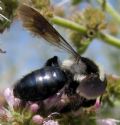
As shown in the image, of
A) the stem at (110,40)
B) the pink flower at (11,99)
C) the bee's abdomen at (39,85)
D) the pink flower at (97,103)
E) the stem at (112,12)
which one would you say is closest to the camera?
the bee's abdomen at (39,85)

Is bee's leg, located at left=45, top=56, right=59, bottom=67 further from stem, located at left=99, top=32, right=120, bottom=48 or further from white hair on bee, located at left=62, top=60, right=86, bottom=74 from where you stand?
stem, located at left=99, top=32, right=120, bottom=48

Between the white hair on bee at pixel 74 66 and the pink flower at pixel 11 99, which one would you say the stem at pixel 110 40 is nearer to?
the white hair on bee at pixel 74 66

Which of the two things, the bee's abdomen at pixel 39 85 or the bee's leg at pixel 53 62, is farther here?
the bee's leg at pixel 53 62

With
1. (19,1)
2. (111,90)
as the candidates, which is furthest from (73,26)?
(19,1)

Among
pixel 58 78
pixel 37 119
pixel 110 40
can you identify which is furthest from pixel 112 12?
pixel 37 119

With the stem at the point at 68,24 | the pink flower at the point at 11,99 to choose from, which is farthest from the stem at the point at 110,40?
the pink flower at the point at 11,99

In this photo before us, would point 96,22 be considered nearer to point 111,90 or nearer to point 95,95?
point 111,90

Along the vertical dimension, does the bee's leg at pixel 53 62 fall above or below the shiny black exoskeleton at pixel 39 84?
above
